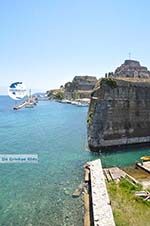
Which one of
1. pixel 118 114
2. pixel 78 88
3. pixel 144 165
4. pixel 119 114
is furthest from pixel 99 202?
pixel 78 88

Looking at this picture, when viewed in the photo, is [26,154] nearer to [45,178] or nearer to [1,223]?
[45,178]

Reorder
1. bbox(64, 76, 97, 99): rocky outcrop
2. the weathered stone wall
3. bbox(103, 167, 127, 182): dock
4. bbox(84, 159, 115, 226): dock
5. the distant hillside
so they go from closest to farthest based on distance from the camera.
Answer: bbox(84, 159, 115, 226): dock → bbox(103, 167, 127, 182): dock → the weathered stone wall → bbox(64, 76, 97, 99): rocky outcrop → the distant hillside

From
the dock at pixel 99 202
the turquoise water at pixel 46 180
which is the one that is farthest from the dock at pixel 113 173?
the turquoise water at pixel 46 180

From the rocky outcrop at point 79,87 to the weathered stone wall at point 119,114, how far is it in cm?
11248

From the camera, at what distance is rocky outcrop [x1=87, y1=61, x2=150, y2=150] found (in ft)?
114

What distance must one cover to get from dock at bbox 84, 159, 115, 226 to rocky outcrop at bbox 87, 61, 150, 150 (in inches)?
397

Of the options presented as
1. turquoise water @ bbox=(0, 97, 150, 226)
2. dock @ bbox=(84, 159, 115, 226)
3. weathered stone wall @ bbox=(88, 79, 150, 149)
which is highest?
weathered stone wall @ bbox=(88, 79, 150, 149)

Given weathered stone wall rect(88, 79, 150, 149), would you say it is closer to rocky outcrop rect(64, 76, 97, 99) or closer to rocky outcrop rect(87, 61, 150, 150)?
rocky outcrop rect(87, 61, 150, 150)

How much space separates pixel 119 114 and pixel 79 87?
12943 cm

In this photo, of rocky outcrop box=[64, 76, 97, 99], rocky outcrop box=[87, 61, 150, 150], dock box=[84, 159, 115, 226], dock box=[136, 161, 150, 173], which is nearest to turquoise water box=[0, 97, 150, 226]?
dock box=[84, 159, 115, 226]

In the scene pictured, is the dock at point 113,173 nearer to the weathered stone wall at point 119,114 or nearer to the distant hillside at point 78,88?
the weathered stone wall at point 119,114

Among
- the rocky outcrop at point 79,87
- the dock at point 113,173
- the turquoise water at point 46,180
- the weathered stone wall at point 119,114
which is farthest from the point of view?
the rocky outcrop at point 79,87

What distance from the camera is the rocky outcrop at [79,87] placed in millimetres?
153375

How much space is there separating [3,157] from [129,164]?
45.0 ft
